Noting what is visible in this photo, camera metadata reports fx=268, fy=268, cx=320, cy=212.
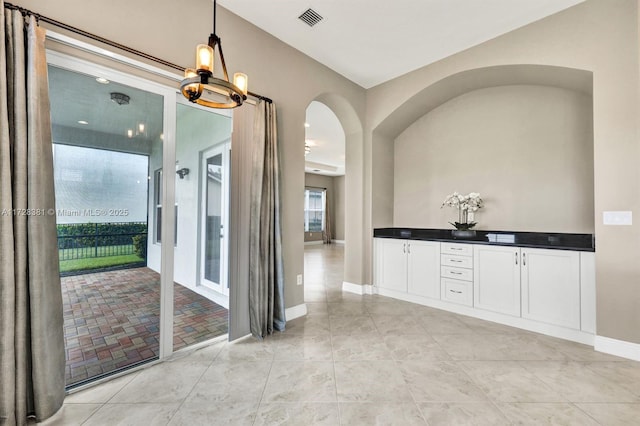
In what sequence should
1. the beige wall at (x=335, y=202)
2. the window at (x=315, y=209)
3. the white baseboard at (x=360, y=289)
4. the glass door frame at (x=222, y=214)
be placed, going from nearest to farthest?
the glass door frame at (x=222, y=214) → the white baseboard at (x=360, y=289) → the window at (x=315, y=209) → the beige wall at (x=335, y=202)

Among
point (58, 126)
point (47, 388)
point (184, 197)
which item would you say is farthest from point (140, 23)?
point (47, 388)

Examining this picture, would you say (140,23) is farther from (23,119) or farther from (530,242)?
(530,242)

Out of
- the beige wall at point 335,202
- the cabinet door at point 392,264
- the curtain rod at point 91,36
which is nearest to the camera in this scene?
the curtain rod at point 91,36

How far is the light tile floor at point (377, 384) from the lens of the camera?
5.41ft

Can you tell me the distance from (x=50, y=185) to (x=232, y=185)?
1.29 m

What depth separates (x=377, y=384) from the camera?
1966 millimetres

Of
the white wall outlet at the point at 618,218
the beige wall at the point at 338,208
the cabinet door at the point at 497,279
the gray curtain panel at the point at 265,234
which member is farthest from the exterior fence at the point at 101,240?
the beige wall at the point at 338,208

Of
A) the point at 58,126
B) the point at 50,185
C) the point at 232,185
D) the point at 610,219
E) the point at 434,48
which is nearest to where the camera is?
the point at 50,185

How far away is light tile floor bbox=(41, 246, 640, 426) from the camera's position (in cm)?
165

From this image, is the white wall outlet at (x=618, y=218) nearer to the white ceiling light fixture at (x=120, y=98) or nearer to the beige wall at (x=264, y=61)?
the beige wall at (x=264, y=61)

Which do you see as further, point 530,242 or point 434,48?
point 434,48

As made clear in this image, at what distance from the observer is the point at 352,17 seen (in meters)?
2.75

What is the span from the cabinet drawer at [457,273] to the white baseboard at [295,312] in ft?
6.31

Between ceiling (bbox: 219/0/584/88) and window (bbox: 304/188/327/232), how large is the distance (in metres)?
7.85
